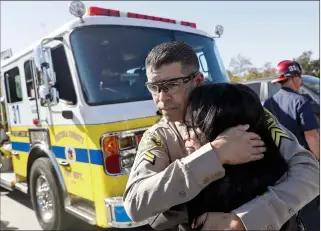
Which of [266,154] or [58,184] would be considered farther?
[58,184]

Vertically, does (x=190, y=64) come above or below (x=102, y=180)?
above

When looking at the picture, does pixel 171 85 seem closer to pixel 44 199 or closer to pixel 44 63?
pixel 44 63

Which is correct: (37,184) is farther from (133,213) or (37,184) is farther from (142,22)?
(133,213)

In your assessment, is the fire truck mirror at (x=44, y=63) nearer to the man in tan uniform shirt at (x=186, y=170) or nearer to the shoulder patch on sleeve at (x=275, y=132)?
the man in tan uniform shirt at (x=186, y=170)

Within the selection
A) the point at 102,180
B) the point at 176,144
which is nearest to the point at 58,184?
the point at 102,180

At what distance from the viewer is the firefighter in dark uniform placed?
326 centimetres

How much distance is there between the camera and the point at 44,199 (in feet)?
13.4

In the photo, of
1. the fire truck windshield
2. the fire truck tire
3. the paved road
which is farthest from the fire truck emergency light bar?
the paved road

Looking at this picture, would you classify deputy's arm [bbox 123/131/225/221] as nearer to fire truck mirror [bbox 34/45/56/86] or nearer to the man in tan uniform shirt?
the man in tan uniform shirt

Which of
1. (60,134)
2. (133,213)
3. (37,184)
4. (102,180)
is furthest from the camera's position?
(37,184)

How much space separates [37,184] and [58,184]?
62 centimetres

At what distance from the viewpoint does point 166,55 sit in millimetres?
1323

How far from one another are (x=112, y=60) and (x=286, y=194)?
2498 mm

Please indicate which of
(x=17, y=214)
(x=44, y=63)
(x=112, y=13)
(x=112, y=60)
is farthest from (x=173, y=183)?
(x=17, y=214)
